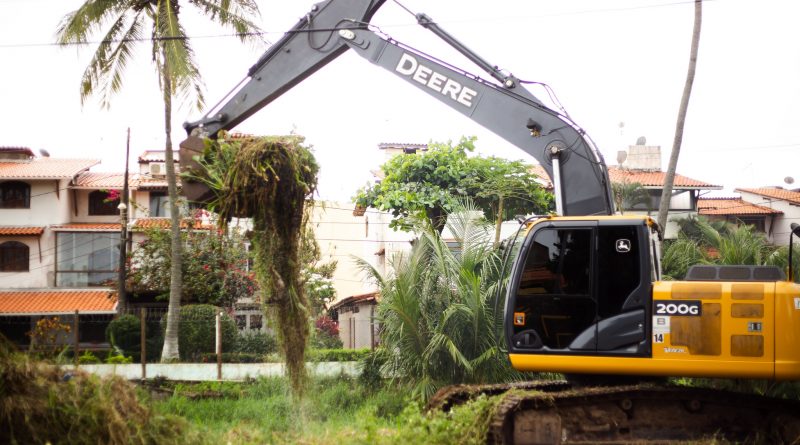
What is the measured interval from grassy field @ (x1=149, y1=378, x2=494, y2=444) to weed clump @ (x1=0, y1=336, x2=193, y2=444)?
700 millimetres

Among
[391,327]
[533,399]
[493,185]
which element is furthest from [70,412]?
[493,185]

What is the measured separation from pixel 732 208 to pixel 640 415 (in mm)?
38252

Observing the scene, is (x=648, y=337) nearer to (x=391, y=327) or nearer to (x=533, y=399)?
(x=533, y=399)

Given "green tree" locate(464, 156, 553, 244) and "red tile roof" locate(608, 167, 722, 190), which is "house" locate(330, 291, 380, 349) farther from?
"red tile roof" locate(608, 167, 722, 190)

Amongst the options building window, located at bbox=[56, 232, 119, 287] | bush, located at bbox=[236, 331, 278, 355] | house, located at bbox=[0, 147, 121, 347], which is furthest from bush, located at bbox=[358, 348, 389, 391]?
building window, located at bbox=[56, 232, 119, 287]

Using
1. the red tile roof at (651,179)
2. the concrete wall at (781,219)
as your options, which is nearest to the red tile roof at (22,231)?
the red tile roof at (651,179)

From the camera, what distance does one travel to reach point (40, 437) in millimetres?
7508

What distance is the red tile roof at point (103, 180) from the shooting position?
3706 cm

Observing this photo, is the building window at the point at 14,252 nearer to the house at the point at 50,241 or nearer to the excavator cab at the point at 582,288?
the house at the point at 50,241

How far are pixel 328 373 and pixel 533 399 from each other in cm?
745

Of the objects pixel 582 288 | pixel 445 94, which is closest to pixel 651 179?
pixel 445 94

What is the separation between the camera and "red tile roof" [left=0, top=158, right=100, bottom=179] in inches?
1441

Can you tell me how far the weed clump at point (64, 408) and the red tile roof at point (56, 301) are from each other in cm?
2665

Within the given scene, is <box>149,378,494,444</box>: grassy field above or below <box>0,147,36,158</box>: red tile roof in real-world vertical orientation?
below
